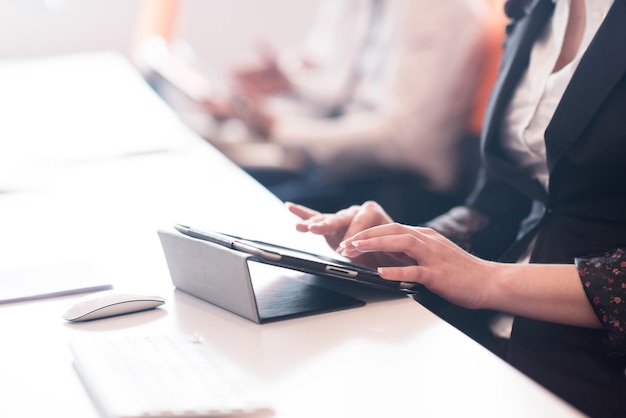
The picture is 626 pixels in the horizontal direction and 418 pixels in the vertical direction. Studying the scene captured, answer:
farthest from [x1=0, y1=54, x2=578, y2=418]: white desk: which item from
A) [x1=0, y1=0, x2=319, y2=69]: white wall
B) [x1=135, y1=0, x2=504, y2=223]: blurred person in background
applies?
[x1=0, y1=0, x2=319, y2=69]: white wall

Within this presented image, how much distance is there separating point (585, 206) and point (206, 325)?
1.72ft

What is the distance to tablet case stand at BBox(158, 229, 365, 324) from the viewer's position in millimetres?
811

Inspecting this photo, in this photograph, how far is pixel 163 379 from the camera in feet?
2.22

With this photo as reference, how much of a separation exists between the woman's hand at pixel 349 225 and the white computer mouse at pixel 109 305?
211 millimetres

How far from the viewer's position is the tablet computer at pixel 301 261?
0.81 meters

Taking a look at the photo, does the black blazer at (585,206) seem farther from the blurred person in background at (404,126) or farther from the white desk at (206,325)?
the blurred person in background at (404,126)

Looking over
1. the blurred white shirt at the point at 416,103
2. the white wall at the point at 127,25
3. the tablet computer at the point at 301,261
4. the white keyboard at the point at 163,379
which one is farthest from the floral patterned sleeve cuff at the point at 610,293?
the white wall at the point at 127,25

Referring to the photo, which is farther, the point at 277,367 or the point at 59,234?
the point at 59,234

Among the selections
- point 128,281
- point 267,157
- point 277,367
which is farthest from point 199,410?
point 267,157

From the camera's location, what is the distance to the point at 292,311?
837 mm

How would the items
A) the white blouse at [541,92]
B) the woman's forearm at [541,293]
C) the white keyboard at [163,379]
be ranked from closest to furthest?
1. the white keyboard at [163,379]
2. the woman's forearm at [541,293]
3. the white blouse at [541,92]

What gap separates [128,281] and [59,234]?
0.22 metres

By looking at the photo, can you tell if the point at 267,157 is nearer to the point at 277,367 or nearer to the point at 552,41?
the point at 552,41

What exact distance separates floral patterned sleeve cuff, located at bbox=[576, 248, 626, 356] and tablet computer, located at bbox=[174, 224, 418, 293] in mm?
195
